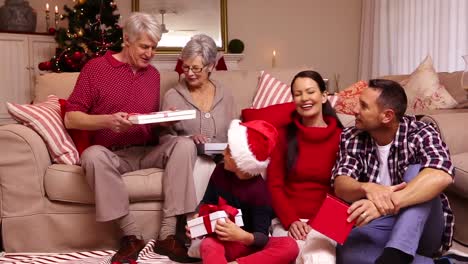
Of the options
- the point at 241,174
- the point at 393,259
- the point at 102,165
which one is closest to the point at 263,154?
the point at 241,174

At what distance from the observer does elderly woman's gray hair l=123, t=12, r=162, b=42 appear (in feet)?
7.87

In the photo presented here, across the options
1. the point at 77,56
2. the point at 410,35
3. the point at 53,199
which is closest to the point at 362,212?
the point at 53,199

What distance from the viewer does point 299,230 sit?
6.61 ft

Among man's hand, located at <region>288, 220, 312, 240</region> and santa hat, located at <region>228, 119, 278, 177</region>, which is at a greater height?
santa hat, located at <region>228, 119, 278, 177</region>

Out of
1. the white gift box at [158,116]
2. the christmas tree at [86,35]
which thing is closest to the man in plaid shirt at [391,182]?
the white gift box at [158,116]

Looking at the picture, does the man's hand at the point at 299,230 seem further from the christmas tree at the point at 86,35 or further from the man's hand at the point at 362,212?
the christmas tree at the point at 86,35

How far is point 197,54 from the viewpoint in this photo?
8.31 feet

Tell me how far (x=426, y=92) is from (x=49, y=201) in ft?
7.42

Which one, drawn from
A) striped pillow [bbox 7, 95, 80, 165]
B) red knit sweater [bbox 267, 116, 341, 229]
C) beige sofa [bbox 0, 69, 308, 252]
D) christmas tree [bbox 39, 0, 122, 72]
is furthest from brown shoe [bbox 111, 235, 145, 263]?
christmas tree [bbox 39, 0, 122, 72]

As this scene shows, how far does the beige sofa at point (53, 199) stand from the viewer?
2.35 metres

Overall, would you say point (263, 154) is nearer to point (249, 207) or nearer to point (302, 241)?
point (249, 207)

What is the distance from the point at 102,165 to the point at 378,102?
46.0 inches

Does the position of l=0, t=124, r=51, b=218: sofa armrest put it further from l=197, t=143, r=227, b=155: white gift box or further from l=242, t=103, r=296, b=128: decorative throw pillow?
l=242, t=103, r=296, b=128: decorative throw pillow

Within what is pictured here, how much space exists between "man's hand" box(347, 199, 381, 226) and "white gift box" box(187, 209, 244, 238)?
394 mm
